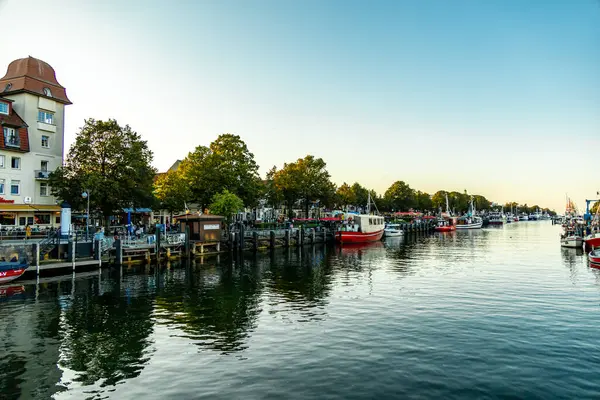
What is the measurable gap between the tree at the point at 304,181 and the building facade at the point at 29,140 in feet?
158

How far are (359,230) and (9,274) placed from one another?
5363cm

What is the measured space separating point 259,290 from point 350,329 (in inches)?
431

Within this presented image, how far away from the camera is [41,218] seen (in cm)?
4847

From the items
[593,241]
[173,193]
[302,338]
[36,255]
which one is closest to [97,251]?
[36,255]

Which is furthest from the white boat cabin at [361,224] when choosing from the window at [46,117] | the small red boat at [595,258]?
the window at [46,117]

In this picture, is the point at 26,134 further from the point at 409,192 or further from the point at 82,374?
the point at 409,192

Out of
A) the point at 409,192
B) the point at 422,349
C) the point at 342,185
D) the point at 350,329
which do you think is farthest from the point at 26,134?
the point at 409,192

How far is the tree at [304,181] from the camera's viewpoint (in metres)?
91.6

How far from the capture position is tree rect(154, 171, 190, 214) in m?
60.0

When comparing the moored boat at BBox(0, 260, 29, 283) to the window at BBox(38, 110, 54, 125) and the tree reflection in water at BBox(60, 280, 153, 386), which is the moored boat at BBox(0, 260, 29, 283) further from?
the window at BBox(38, 110, 54, 125)

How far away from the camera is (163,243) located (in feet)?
145

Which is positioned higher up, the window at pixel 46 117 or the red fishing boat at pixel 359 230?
the window at pixel 46 117

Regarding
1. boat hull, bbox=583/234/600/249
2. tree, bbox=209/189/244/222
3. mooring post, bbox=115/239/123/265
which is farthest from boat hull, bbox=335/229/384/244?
mooring post, bbox=115/239/123/265

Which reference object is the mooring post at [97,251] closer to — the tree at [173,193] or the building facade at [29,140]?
the building facade at [29,140]
